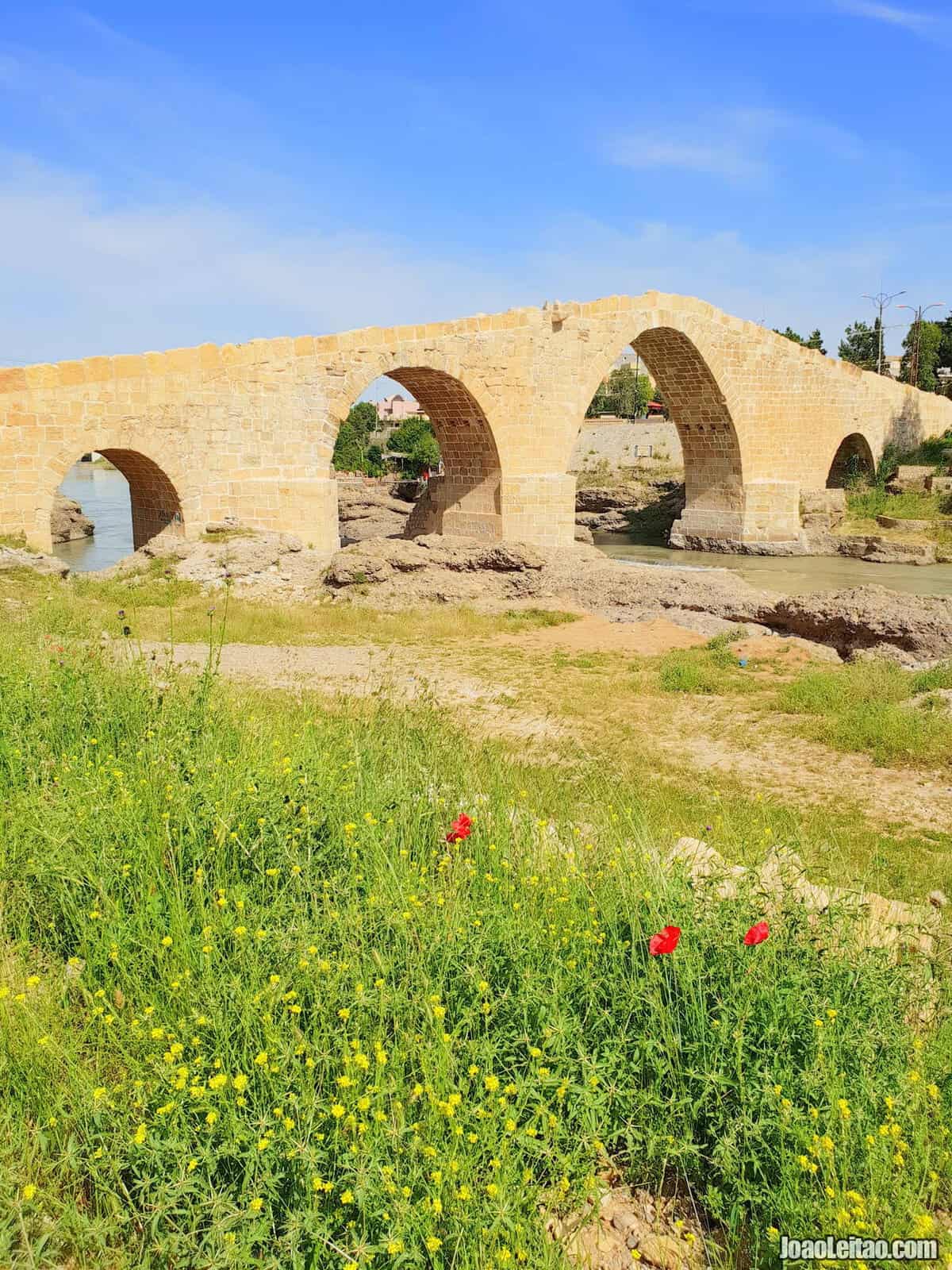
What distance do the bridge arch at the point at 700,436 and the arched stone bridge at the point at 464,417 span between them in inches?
1.6

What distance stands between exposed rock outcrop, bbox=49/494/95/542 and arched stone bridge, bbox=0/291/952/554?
10.1m

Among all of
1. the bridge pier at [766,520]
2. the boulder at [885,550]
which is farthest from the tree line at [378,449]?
the boulder at [885,550]

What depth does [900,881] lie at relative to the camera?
14.6ft

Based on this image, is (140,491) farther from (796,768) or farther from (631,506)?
(631,506)

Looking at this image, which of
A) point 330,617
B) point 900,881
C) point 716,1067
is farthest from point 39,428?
point 716,1067

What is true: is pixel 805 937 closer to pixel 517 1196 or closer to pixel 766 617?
pixel 517 1196

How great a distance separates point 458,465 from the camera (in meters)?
17.2

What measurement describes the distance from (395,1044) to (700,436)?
20.9 m

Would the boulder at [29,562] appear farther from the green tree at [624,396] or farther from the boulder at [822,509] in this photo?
the green tree at [624,396]

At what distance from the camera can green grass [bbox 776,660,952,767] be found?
6559 millimetres

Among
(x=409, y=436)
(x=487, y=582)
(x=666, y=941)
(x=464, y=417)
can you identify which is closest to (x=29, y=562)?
(x=487, y=582)

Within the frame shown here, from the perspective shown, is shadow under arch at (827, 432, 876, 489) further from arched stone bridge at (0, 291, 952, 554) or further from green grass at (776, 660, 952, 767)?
green grass at (776, 660, 952, 767)

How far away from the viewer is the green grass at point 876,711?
6.56m

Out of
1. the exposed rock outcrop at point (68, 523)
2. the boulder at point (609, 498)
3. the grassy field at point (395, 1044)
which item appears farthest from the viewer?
the boulder at point (609, 498)
